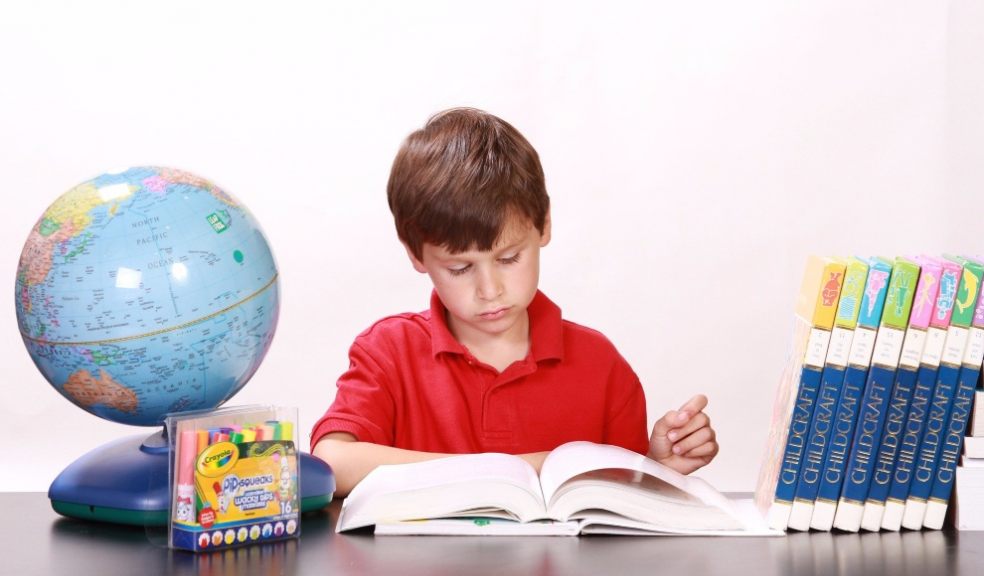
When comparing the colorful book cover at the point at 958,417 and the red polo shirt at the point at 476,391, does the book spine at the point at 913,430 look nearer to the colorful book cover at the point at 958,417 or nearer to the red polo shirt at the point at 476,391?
the colorful book cover at the point at 958,417

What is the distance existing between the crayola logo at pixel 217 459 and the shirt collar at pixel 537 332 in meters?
0.73

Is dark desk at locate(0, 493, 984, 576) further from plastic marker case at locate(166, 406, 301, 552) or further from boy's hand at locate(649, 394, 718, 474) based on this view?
boy's hand at locate(649, 394, 718, 474)

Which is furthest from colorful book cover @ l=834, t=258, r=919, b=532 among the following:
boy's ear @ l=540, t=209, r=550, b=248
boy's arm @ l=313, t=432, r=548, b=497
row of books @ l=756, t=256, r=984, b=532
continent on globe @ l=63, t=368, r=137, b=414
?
continent on globe @ l=63, t=368, r=137, b=414

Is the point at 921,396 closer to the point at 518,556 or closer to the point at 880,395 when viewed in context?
the point at 880,395

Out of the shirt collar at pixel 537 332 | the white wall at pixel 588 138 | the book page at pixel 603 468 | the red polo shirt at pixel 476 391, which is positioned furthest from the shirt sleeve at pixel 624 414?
the white wall at pixel 588 138

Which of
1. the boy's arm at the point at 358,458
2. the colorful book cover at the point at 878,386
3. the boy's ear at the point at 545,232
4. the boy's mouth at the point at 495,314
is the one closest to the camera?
the colorful book cover at the point at 878,386

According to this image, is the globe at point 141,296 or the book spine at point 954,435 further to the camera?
the globe at point 141,296

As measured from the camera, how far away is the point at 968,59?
358cm

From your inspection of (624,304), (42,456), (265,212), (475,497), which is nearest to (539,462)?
(475,497)

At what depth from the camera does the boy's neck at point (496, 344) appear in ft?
7.22

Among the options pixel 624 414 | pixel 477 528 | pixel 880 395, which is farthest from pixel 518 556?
pixel 624 414

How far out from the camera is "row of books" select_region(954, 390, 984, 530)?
148 centimetres

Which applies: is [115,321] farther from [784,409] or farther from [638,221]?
[638,221]

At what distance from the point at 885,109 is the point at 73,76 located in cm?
242
